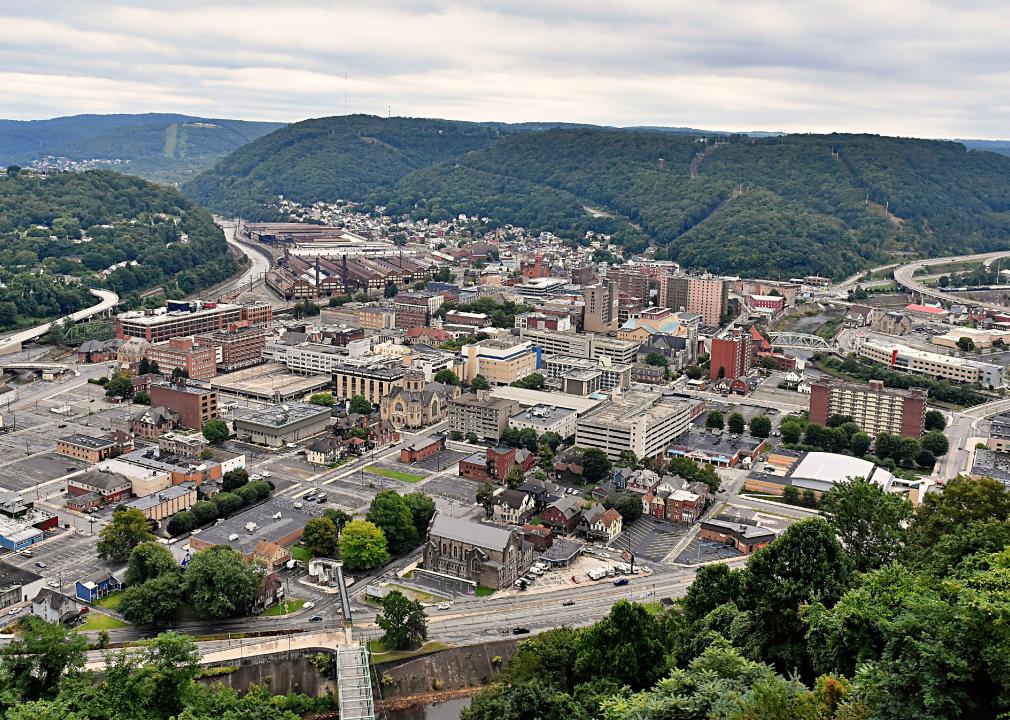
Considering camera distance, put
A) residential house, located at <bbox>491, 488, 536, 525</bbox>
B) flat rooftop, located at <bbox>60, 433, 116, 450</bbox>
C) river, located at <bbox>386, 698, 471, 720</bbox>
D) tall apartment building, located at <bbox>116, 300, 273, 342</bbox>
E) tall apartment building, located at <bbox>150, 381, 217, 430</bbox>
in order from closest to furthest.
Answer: river, located at <bbox>386, 698, 471, 720</bbox> < residential house, located at <bbox>491, 488, 536, 525</bbox> < flat rooftop, located at <bbox>60, 433, 116, 450</bbox> < tall apartment building, located at <bbox>150, 381, 217, 430</bbox> < tall apartment building, located at <bbox>116, 300, 273, 342</bbox>

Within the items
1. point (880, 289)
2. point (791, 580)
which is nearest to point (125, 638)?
point (791, 580)

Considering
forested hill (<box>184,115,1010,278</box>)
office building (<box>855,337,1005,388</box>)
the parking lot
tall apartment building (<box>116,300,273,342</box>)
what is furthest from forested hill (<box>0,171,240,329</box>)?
office building (<box>855,337,1005,388</box>)

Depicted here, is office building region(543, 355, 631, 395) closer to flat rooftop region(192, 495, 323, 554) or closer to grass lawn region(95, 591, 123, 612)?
flat rooftop region(192, 495, 323, 554)

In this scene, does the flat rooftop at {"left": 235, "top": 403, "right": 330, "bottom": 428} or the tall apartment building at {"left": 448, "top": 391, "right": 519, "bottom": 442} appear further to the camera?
the tall apartment building at {"left": 448, "top": 391, "right": 519, "bottom": 442}

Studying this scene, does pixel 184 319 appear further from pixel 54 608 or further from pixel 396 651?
pixel 396 651

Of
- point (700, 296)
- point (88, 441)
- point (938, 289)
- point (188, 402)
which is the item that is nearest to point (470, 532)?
point (88, 441)

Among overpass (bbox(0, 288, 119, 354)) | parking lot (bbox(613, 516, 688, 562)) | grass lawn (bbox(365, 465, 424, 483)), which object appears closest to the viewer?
parking lot (bbox(613, 516, 688, 562))

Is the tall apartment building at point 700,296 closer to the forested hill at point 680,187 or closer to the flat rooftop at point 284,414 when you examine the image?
the forested hill at point 680,187
